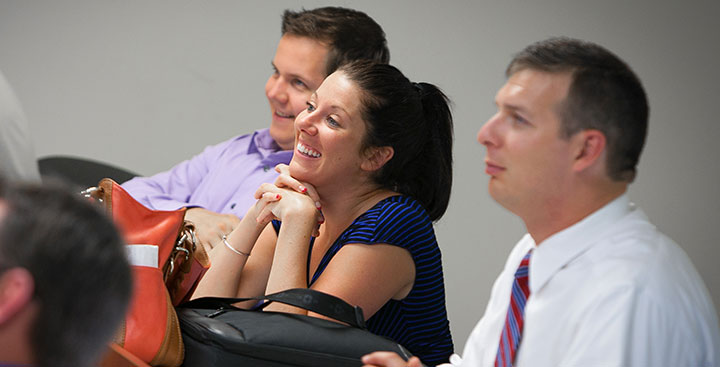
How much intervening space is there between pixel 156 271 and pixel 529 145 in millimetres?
958

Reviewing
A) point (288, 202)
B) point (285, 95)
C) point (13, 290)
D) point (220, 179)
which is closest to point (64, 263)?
point (13, 290)

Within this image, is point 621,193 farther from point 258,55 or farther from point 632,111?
point 258,55

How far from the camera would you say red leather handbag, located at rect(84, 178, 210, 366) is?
1852 millimetres

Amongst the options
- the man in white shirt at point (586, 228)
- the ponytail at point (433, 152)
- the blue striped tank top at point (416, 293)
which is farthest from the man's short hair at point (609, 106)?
the ponytail at point (433, 152)

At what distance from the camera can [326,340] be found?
1.79m

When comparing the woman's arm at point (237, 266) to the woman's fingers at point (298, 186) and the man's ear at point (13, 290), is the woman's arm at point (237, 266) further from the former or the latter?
the man's ear at point (13, 290)

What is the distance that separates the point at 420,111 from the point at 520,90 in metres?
0.79

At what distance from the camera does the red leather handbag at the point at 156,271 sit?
185cm

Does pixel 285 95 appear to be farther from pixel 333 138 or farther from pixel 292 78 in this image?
pixel 333 138

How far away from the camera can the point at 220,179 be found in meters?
3.11

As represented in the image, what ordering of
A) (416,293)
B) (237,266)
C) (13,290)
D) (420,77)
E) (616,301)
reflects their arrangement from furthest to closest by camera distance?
1. (420,77)
2. (237,266)
3. (416,293)
4. (616,301)
5. (13,290)

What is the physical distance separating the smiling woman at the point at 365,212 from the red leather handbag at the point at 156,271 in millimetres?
199

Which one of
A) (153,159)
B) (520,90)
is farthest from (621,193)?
(153,159)

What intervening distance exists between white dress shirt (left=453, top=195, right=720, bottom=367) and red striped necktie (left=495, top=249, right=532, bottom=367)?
0.02m
